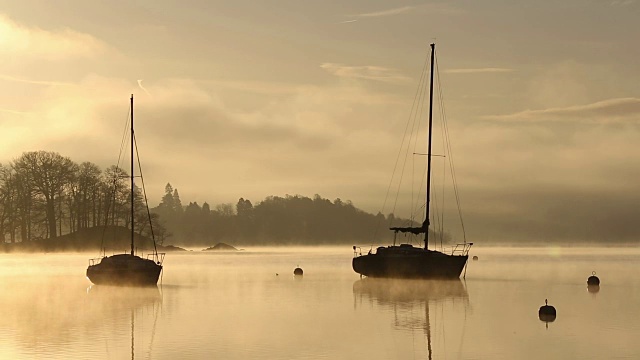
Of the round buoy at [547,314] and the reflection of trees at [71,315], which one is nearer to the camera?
the reflection of trees at [71,315]

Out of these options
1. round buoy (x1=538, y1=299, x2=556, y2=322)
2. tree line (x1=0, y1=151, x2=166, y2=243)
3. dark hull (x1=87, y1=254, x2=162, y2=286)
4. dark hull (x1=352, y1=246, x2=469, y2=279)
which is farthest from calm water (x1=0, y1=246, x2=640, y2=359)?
tree line (x1=0, y1=151, x2=166, y2=243)

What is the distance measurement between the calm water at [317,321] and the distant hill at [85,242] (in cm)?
8616

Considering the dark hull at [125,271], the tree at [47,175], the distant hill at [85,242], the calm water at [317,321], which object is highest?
the tree at [47,175]

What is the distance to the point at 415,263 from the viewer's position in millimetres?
77500

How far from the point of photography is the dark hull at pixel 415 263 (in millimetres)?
77438

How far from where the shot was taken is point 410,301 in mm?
60594

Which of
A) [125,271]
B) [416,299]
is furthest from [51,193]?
[416,299]

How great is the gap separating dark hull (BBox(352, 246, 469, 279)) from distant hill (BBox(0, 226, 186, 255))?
91121 mm

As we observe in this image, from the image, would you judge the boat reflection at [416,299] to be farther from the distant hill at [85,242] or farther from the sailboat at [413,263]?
the distant hill at [85,242]

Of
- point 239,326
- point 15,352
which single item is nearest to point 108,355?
point 15,352

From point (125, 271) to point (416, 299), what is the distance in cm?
2507

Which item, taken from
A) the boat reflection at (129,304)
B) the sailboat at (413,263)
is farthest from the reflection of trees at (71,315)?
the sailboat at (413,263)

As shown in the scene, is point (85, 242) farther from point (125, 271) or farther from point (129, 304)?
point (129, 304)

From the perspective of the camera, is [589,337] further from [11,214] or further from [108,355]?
[11,214]
